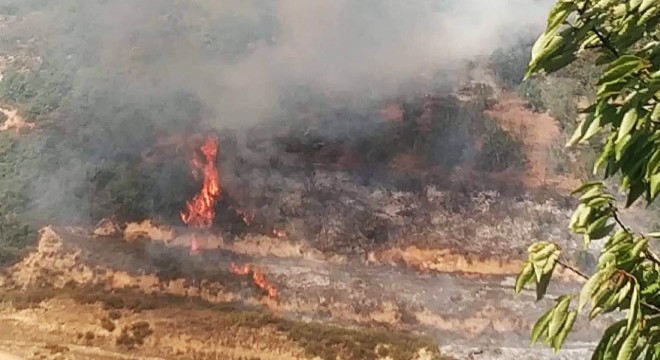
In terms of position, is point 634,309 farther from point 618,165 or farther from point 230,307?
point 230,307

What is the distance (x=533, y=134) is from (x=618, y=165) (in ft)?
9.07

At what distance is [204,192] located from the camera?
341 centimetres

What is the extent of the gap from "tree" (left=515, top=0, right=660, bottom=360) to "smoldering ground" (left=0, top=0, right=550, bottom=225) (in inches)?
105

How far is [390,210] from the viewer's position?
3.33m

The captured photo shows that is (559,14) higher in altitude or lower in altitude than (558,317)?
higher

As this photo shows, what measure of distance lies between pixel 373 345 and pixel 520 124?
1311mm

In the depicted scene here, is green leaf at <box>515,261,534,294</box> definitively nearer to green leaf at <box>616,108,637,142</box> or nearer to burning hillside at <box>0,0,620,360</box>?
green leaf at <box>616,108,637,142</box>

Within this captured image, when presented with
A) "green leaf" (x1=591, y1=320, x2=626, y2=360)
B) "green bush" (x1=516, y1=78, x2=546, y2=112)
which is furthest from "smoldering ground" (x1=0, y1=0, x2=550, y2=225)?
"green leaf" (x1=591, y1=320, x2=626, y2=360)

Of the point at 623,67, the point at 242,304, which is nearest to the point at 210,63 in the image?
the point at 242,304

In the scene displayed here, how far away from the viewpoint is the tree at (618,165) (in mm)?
768

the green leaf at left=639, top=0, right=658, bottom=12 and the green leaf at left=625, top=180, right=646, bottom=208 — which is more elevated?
the green leaf at left=639, top=0, right=658, bottom=12

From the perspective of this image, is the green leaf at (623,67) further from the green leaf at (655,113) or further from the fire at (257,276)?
the fire at (257,276)

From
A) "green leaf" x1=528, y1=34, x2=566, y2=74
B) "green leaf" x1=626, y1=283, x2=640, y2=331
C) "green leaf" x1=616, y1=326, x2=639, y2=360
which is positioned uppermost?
"green leaf" x1=528, y1=34, x2=566, y2=74

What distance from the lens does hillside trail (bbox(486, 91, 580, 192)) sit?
3.36 meters
